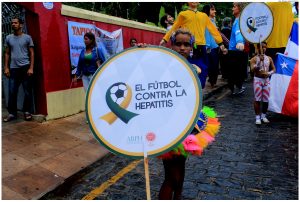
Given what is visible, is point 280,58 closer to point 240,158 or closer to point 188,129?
point 240,158

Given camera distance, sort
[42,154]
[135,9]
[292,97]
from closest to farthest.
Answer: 1. [42,154]
2. [292,97]
3. [135,9]

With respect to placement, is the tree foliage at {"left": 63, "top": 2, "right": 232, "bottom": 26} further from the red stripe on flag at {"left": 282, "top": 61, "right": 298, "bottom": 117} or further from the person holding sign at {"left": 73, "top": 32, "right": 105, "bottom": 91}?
the red stripe on flag at {"left": 282, "top": 61, "right": 298, "bottom": 117}

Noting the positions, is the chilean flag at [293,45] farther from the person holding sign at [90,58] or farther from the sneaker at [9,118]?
the sneaker at [9,118]

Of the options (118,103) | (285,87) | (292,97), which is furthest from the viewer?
(285,87)

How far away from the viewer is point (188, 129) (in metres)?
2.40

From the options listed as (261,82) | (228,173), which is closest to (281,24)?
(261,82)

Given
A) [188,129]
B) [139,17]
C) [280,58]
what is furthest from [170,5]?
[188,129]

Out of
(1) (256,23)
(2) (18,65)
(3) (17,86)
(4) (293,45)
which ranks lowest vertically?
(3) (17,86)

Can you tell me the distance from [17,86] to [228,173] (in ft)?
14.0

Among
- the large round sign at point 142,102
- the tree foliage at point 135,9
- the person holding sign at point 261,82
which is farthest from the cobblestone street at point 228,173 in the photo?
the tree foliage at point 135,9

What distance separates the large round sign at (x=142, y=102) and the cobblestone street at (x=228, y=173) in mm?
1591

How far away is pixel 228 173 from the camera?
14.4ft

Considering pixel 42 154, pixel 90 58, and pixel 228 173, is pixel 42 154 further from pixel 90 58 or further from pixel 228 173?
pixel 228 173

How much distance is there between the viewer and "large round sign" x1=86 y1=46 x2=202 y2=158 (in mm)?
2336
